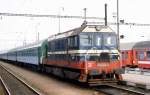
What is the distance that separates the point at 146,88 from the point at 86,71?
3219 mm

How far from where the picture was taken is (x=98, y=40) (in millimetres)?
20391

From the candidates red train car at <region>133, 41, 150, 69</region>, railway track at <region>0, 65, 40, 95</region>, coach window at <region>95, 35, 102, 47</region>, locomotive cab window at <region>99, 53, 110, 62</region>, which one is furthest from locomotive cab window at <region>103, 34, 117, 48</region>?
red train car at <region>133, 41, 150, 69</region>

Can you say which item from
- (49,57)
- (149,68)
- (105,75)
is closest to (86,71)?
(105,75)

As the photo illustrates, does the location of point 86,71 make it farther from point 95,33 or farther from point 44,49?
point 44,49

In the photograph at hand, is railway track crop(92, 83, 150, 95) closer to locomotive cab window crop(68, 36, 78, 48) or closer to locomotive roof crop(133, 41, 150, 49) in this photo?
locomotive cab window crop(68, 36, 78, 48)

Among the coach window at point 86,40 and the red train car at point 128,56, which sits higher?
the coach window at point 86,40

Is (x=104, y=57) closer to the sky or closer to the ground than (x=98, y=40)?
closer to the ground

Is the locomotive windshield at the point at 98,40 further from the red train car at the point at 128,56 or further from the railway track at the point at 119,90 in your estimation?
the red train car at the point at 128,56

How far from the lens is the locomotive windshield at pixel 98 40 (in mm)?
20047

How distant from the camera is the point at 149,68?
36.4 m

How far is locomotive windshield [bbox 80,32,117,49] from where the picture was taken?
65.8 feet

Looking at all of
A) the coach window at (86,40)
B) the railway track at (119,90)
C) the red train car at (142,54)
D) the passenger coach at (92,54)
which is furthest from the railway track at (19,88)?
the red train car at (142,54)

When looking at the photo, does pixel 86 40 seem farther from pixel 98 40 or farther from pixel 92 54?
pixel 92 54

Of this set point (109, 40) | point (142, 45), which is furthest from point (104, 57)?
point (142, 45)
